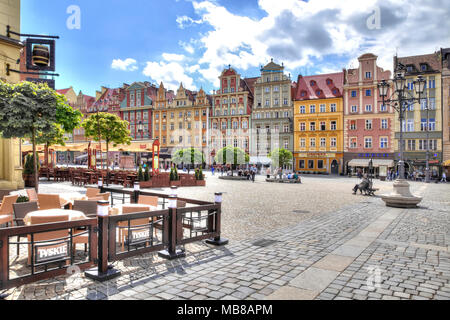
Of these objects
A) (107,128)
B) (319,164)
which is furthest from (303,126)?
(107,128)

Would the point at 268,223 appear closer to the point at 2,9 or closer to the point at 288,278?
the point at 288,278

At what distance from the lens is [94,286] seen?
4.25 metres

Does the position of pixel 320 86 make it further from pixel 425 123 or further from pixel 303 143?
pixel 425 123

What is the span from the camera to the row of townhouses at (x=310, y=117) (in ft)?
135

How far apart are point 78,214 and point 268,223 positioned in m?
5.20

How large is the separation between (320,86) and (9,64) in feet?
151

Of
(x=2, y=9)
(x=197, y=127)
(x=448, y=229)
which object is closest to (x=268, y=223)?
(x=448, y=229)

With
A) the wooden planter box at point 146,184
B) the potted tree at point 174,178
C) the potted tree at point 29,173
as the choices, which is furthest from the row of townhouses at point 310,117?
the potted tree at point 29,173

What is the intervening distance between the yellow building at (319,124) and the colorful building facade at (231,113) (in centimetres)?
930

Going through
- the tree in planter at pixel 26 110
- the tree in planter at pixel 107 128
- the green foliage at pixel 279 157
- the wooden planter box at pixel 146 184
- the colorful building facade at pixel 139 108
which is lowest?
the wooden planter box at pixel 146 184

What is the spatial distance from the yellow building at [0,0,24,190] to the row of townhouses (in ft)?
120

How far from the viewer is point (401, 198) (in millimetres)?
12586

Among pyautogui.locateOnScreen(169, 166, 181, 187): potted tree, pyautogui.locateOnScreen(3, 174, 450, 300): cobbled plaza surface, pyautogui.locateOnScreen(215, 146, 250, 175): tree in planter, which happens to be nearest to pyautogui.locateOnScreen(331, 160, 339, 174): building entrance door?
pyautogui.locateOnScreen(215, 146, 250, 175): tree in planter

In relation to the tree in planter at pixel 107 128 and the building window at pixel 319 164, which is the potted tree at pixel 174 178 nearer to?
the tree in planter at pixel 107 128
